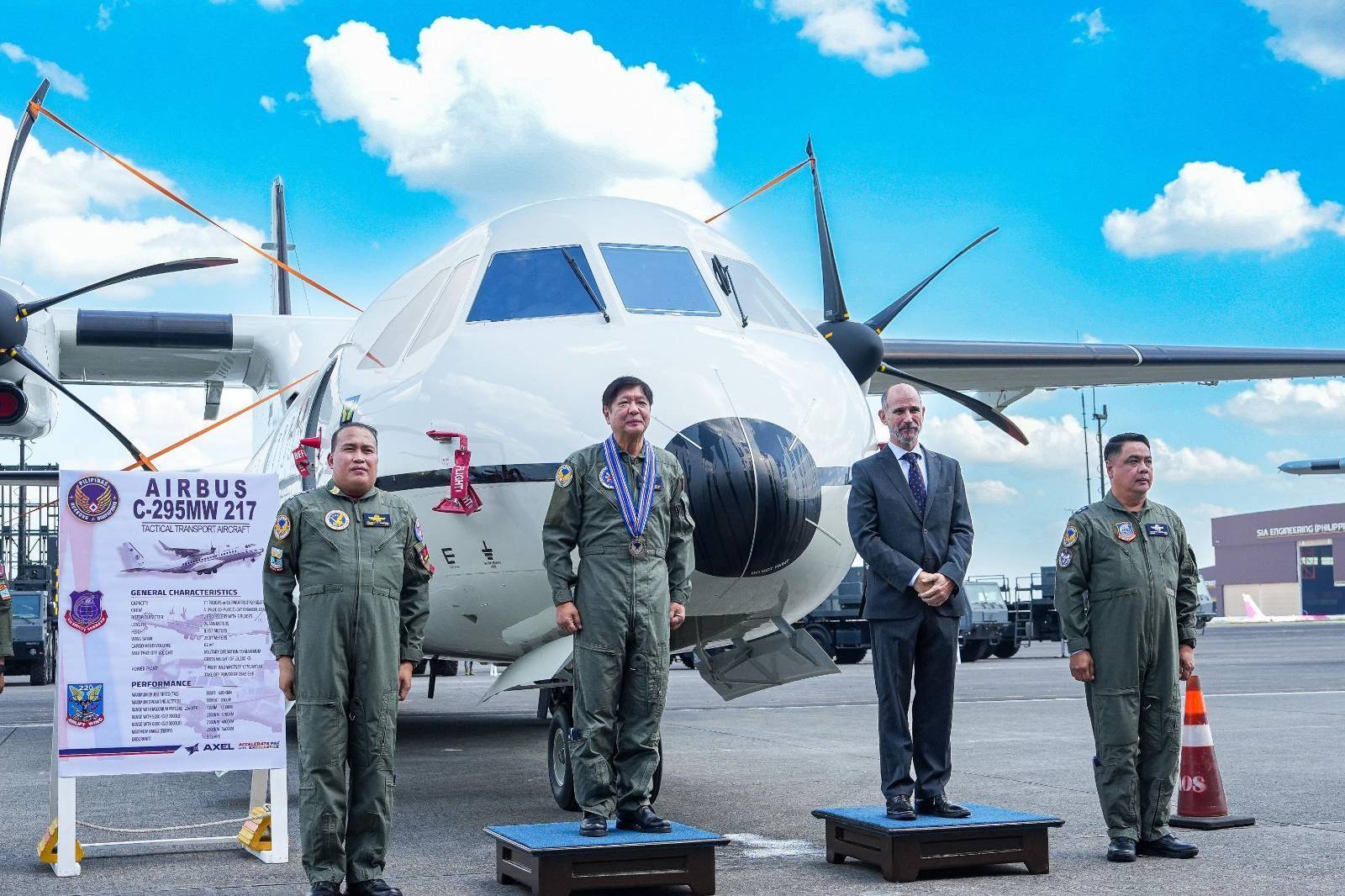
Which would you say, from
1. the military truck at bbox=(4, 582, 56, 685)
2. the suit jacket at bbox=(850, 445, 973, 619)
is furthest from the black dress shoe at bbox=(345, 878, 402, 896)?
the military truck at bbox=(4, 582, 56, 685)

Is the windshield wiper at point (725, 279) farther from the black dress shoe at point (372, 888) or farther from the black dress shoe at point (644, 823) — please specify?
the black dress shoe at point (372, 888)

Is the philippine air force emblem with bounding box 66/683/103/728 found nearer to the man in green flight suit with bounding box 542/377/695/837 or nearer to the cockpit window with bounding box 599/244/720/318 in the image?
the man in green flight suit with bounding box 542/377/695/837

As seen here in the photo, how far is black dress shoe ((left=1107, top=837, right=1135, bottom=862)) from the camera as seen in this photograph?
5211 millimetres

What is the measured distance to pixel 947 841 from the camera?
4.95 meters

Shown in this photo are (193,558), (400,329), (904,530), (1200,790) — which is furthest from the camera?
(400,329)

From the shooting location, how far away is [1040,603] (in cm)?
2941

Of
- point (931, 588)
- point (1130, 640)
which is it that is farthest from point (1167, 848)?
point (931, 588)

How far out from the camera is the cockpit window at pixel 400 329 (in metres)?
7.05

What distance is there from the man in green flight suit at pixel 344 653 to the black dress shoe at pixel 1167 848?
9.73 ft

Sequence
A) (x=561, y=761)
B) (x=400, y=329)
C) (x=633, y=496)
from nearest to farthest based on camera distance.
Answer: (x=633, y=496) < (x=561, y=761) < (x=400, y=329)

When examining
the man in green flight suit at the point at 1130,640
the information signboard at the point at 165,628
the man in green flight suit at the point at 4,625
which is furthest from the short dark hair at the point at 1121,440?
the man in green flight suit at the point at 4,625

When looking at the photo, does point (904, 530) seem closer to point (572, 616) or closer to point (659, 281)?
point (572, 616)

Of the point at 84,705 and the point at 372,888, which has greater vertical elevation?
the point at 84,705

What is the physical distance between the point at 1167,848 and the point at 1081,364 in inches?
409
